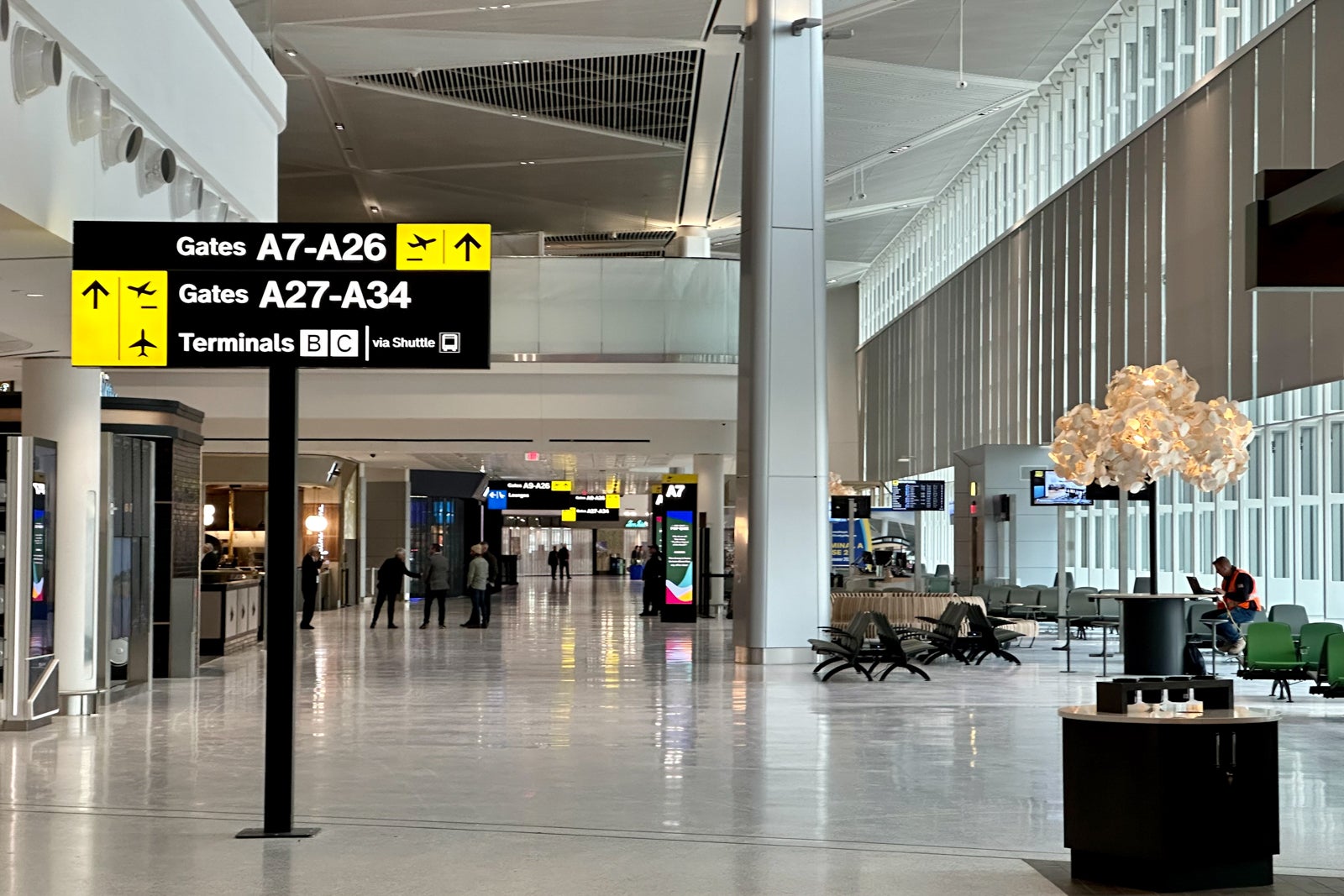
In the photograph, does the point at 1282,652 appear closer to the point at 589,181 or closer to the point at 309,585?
the point at 309,585

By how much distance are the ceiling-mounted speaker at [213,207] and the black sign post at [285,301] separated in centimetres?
396

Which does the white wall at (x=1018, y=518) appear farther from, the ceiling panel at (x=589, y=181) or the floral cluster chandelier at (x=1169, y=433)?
the floral cluster chandelier at (x=1169, y=433)

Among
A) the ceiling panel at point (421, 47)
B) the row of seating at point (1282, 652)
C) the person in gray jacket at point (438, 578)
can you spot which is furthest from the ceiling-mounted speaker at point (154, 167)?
the person in gray jacket at point (438, 578)

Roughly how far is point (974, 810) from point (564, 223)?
25.9m

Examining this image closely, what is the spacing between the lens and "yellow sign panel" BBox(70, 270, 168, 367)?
6934 mm

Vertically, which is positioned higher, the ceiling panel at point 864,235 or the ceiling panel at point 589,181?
the ceiling panel at point 864,235

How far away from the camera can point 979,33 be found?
22.1m

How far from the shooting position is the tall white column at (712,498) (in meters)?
30.4

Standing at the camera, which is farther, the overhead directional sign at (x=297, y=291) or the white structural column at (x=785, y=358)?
the white structural column at (x=785, y=358)

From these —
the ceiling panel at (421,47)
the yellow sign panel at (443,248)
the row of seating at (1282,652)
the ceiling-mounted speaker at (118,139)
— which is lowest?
the row of seating at (1282,652)

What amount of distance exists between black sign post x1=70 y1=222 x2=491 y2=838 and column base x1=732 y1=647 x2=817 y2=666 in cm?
1131

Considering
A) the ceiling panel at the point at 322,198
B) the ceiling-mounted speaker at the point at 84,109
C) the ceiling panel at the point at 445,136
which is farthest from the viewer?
the ceiling panel at the point at 322,198

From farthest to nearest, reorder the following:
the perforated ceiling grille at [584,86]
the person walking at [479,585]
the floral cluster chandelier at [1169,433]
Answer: the person walking at [479,585] → the perforated ceiling grille at [584,86] → the floral cluster chandelier at [1169,433]

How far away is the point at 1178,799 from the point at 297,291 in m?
4.59
